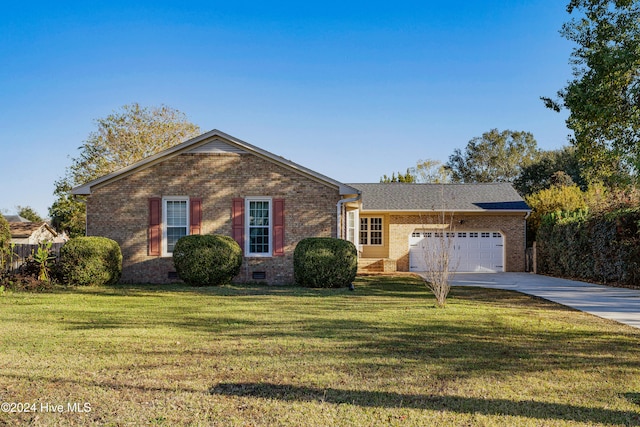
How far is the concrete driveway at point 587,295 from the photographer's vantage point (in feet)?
35.4

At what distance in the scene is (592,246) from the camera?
18922 mm

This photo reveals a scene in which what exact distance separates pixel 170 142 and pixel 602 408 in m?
33.9

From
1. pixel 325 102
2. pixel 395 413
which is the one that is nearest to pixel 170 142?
pixel 325 102

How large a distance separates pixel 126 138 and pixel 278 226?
21.8m

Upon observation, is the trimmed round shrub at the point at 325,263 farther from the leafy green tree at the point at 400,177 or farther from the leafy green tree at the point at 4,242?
the leafy green tree at the point at 400,177

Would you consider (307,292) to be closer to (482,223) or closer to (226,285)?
(226,285)

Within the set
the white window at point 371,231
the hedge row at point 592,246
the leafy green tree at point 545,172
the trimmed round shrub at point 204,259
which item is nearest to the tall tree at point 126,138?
the white window at point 371,231

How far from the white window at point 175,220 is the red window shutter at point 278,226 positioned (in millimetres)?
3001

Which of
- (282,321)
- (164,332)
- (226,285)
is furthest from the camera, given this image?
(226,285)

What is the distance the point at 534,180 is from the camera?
136 feet

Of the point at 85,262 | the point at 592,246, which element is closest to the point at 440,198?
the point at 592,246

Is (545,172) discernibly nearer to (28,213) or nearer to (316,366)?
(316,366)

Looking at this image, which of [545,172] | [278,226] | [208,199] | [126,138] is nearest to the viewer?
[278,226]

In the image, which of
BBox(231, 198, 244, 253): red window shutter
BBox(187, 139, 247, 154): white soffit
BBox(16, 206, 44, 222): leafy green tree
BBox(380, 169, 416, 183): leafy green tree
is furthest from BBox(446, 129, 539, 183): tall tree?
BBox(16, 206, 44, 222): leafy green tree
